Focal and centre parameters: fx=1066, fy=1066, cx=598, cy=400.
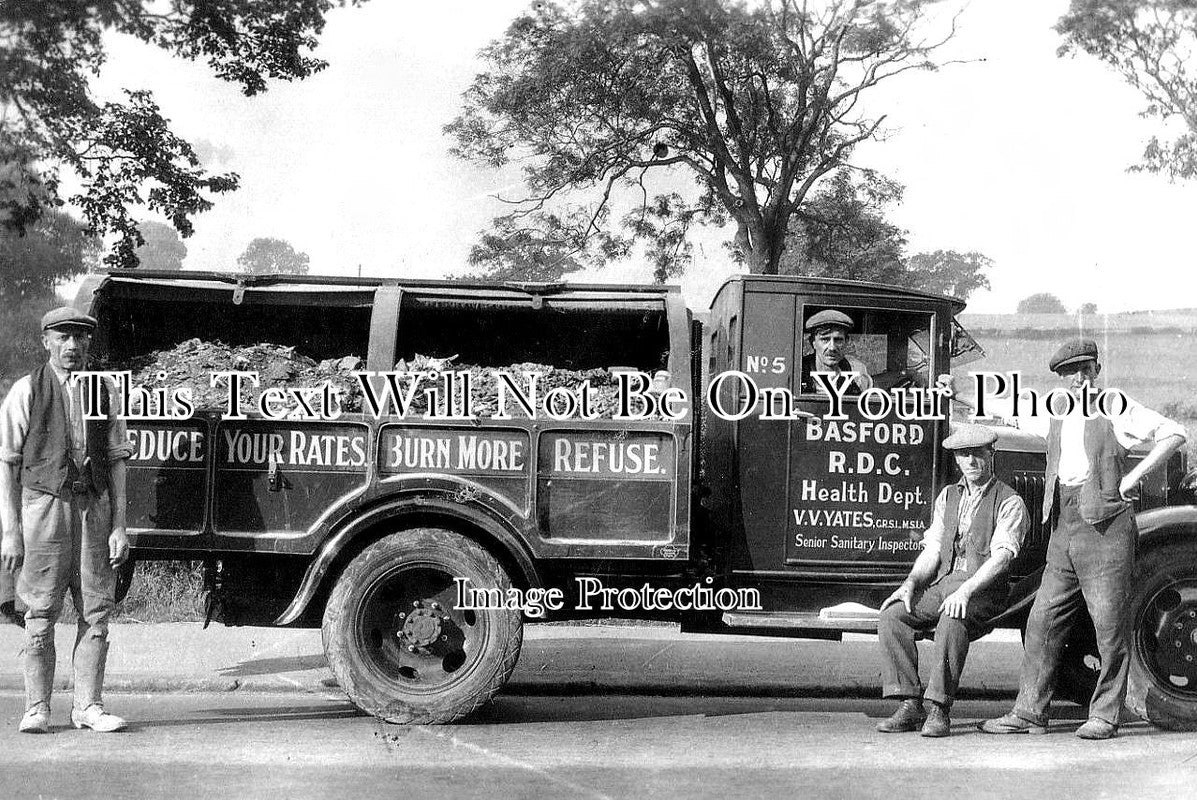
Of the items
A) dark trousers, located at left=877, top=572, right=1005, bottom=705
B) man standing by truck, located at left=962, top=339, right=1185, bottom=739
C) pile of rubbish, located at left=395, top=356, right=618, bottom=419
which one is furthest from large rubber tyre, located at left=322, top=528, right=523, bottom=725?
man standing by truck, located at left=962, top=339, right=1185, bottom=739

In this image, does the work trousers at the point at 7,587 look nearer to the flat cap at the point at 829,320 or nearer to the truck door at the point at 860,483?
the truck door at the point at 860,483

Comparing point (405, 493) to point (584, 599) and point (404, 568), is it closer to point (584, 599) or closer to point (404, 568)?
point (404, 568)

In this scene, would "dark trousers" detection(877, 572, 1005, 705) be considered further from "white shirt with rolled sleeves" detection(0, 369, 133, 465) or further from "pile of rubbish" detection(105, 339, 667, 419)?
"white shirt with rolled sleeves" detection(0, 369, 133, 465)

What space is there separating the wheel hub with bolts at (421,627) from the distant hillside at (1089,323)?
22.1 feet

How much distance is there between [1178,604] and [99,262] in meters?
7.76

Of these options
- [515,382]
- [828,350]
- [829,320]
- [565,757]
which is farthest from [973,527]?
[515,382]

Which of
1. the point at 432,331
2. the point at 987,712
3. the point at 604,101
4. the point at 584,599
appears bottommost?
the point at 987,712

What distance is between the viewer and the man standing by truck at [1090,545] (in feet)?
16.7

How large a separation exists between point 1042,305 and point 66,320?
1125 cm

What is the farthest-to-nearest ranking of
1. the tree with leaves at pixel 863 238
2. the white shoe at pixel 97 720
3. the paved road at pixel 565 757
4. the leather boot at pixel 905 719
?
the tree with leaves at pixel 863 238, the leather boot at pixel 905 719, the white shoe at pixel 97 720, the paved road at pixel 565 757

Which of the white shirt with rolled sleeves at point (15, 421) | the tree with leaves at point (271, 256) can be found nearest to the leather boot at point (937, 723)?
the white shirt with rolled sleeves at point (15, 421)

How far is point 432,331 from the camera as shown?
639 centimetres

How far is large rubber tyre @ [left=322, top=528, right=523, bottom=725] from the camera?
5.08 metres

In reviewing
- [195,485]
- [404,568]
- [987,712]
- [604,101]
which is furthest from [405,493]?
[604,101]
